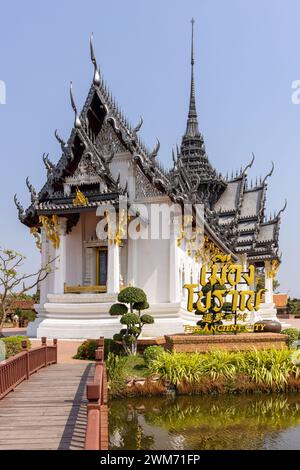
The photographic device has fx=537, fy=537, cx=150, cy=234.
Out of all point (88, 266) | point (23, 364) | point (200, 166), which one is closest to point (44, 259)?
point (88, 266)

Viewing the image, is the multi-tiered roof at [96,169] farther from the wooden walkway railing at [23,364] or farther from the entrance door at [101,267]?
the wooden walkway railing at [23,364]

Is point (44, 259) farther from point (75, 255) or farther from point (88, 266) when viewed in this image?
point (88, 266)

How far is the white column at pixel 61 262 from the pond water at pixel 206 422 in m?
7.28

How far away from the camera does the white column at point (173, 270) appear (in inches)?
681

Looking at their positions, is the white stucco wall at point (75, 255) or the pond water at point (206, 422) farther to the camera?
the white stucco wall at point (75, 255)

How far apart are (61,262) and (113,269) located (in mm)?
1973

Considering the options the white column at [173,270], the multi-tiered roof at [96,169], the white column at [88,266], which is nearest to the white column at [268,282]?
the multi-tiered roof at [96,169]

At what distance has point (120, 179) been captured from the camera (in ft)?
59.8
